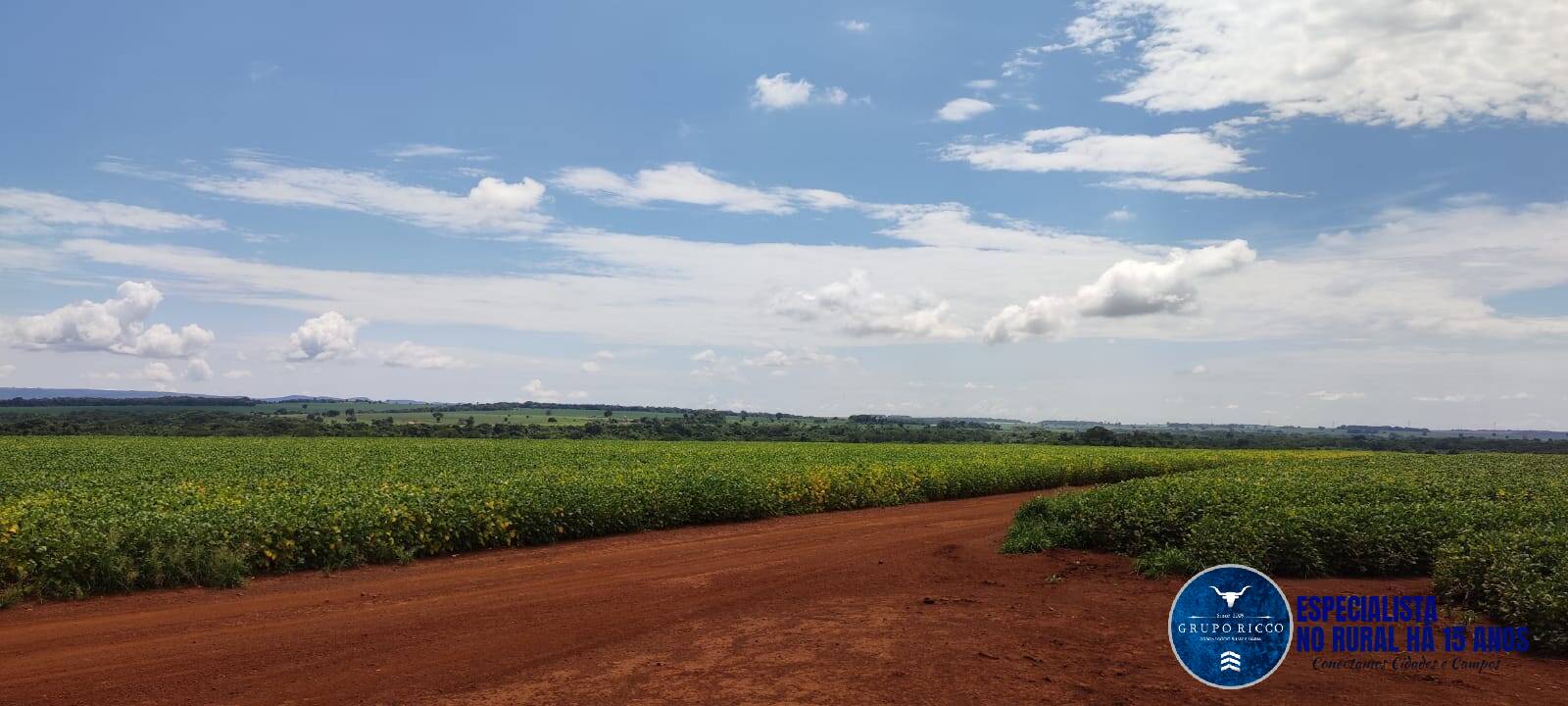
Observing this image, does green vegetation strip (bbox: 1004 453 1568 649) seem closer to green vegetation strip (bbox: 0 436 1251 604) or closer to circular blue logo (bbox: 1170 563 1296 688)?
circular blue logo (bbox: 1170 563 1296 688)

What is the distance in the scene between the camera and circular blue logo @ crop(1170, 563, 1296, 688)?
7.90 meters

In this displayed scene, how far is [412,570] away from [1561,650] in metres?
15.6

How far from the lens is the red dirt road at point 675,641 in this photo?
765cm

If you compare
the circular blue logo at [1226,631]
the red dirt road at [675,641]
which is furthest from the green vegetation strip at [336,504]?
the circular blue logo at [1226,631]

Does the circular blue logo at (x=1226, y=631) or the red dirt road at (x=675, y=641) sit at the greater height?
the circular blue logo at (x=1226, y=631)

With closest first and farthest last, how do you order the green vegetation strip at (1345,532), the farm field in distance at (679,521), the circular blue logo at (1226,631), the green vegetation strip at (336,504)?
the circular blue logo at (1226,631) → the green vegetation strip at (1345,532) → the farm field in distance at (679,521) → the green vegetation strip at (336,504)

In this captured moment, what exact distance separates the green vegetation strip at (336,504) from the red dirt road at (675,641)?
0.65 metres

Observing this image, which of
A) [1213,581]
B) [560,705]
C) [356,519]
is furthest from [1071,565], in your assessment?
[356,519]

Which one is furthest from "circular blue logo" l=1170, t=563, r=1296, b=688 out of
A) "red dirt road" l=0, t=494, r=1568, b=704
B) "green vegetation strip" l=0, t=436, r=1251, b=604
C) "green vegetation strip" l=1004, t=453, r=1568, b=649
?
"green vegetation strip" l=0, t=436, r=1251, b=604

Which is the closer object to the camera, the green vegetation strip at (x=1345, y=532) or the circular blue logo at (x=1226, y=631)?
the circular blue logo at (x=1226, y=631)

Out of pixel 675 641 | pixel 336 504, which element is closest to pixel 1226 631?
pixel 675 641

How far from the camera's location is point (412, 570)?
49.3 ft

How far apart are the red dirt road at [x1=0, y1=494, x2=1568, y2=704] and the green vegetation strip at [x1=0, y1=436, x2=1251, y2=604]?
0.65 metres

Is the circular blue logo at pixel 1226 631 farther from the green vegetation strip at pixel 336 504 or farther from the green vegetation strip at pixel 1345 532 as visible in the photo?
the green vegetation strip at pixel 336 504
